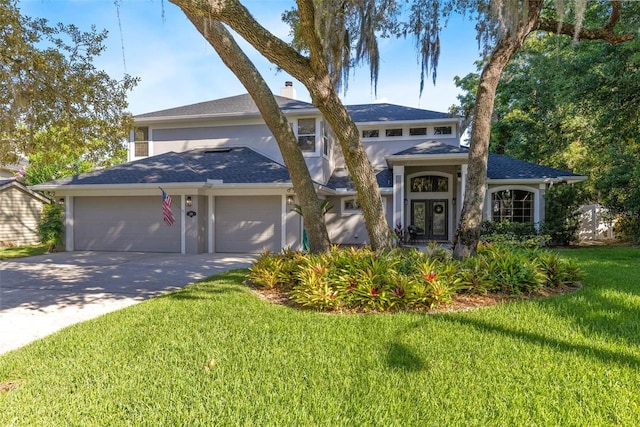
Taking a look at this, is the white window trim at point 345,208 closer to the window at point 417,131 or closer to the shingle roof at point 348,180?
the shingle roof at point 348,180

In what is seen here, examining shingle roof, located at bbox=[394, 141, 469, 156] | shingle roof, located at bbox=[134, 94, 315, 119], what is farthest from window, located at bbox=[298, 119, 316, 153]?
shingle roof, located at bbox=[394, 141, 469, 156]

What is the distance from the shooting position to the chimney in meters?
17.4

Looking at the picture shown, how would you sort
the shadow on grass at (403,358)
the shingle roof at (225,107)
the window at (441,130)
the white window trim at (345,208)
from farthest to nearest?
the window at (441,130)
the white window trim at (345,208)
the shingle roof at (225,107)
the shadow on grass at (403,358)

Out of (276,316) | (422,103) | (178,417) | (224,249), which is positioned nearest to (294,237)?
(224,249)

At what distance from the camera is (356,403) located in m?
2.70

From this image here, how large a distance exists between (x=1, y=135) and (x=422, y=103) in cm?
945

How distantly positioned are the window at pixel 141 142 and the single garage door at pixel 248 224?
579 centimetres

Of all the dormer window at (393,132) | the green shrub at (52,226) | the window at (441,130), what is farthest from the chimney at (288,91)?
the green shrub at (52,226)

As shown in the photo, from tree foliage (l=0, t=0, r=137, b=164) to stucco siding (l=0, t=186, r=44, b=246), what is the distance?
9.65m

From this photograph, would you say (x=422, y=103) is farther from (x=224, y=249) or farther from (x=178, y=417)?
(x=224, y=249)

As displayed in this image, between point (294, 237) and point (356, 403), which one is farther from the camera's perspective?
point (294, 237)

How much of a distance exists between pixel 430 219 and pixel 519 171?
3921 millimetres

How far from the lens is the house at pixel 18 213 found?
1662 cm

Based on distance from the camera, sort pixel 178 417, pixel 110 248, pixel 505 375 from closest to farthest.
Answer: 1. pixel 178 417
2. pixel 505 375
3. pixel 110 248
